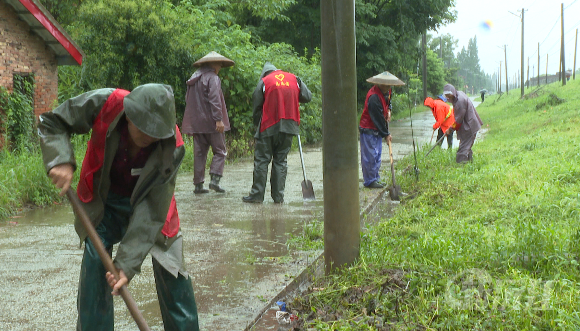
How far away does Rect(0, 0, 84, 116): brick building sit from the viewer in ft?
36.9

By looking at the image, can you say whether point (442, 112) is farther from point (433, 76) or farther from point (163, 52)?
point (433, 76)

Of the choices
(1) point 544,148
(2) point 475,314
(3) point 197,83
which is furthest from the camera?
(1) point 544,148

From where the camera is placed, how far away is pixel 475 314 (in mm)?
3369

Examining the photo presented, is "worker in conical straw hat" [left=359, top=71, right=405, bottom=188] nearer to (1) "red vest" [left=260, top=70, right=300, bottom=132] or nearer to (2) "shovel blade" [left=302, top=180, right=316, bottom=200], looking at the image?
(2) "shovel blade" [left=302, top=180, right=316, bottom=200]

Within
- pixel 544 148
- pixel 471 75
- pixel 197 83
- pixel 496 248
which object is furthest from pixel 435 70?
pixel 471 75

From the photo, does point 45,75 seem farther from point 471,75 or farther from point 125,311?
point 471,75

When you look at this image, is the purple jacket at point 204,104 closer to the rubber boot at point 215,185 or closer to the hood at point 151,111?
the rubber boot at point 215,185

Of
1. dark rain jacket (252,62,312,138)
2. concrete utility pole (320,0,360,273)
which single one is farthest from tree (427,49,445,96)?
concrete utility pole (320,0,360,273)

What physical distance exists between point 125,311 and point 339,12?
8.31 ft

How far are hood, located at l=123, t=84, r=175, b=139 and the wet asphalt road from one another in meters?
1.59

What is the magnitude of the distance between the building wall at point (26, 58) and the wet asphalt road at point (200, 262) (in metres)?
5.13

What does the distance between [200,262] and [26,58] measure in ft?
28.5

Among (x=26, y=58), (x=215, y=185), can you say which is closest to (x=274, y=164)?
(x=215, y=185)

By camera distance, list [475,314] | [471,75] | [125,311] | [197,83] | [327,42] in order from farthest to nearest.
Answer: [471,75]
[197,83]
[327,42]
[125,311]
[475,314]
